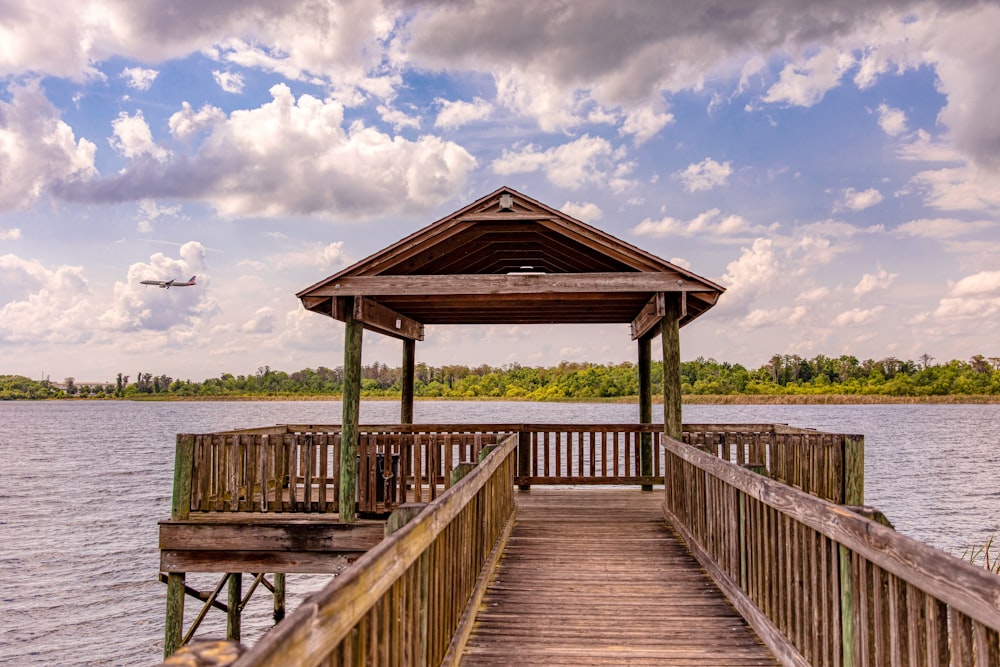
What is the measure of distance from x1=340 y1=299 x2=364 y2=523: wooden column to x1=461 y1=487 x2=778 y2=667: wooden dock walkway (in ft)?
7.56

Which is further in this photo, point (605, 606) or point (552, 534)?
point (552, 534)

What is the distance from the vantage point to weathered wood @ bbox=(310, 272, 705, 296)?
30.4 ft

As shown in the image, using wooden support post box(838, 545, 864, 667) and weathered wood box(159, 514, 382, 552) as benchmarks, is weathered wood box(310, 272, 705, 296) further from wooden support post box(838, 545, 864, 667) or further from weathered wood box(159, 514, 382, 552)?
wooden support post box(838, 545, 864, 667)

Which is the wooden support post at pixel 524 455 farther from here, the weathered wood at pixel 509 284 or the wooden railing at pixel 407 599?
the wooden railing at pixel 407 599

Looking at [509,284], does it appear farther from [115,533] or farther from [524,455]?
[115,533]

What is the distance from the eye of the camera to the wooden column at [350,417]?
8883mm

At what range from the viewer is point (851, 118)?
46.2 metres

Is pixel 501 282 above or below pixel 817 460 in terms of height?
above

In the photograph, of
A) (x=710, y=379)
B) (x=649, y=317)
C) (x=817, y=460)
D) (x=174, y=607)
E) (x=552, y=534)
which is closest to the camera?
(x=552, y=534)

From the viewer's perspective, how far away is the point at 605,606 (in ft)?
18.3

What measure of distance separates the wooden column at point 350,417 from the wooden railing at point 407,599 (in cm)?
322

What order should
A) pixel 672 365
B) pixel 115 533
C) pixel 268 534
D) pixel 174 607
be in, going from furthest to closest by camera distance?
1. pixel 115 533
2. pixel 672 365
3. pixel 174 607
4. pixel 268 534

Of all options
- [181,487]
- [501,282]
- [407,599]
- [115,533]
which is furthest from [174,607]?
[115,533]

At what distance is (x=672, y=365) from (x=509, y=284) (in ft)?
8.73
